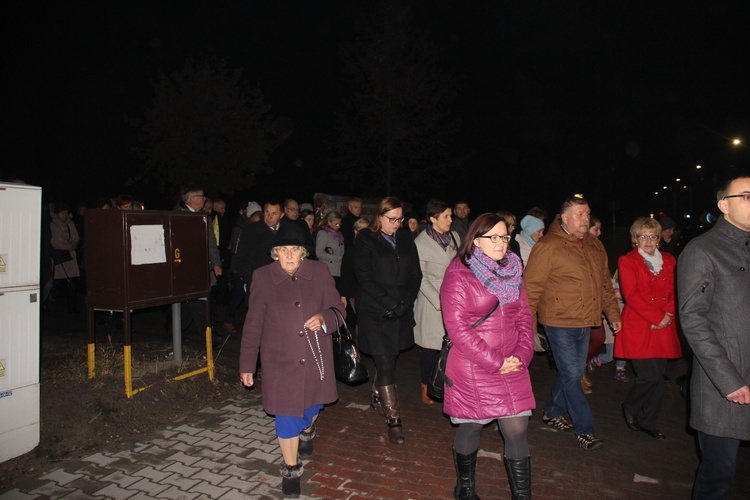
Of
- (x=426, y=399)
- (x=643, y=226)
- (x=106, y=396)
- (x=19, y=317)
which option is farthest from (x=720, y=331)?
(x=106, y=396)

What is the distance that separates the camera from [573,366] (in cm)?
504

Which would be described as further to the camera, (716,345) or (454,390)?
(454,390)

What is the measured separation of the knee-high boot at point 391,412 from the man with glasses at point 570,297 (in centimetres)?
153

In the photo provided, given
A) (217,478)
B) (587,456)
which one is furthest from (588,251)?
(217,478)

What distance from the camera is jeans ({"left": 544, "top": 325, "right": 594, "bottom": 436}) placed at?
504cm

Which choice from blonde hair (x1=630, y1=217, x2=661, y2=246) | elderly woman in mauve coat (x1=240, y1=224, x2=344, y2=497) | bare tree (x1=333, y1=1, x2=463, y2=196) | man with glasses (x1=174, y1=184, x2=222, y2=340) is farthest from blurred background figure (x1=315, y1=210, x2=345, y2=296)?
bare tree (x1=333, y1=1, x2=463, y2=196)

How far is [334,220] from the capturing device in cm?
966

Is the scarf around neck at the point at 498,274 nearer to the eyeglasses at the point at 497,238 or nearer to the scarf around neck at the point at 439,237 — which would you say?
the eyeglasses at the point at 497,238

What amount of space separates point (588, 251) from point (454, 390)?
2.26m

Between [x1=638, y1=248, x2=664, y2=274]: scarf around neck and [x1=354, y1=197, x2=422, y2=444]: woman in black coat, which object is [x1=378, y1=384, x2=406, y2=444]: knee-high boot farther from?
[x1=638, y1=248, x2=664, y2=274]: scarf around neck

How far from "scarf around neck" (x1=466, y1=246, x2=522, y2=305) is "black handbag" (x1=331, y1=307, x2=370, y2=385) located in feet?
4.83

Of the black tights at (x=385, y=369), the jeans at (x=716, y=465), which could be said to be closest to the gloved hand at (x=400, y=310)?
the black tights at (x=385, y=369)

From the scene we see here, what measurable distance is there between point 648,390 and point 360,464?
2920mm

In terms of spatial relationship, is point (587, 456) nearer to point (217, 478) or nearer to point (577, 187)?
point (217, 478)
